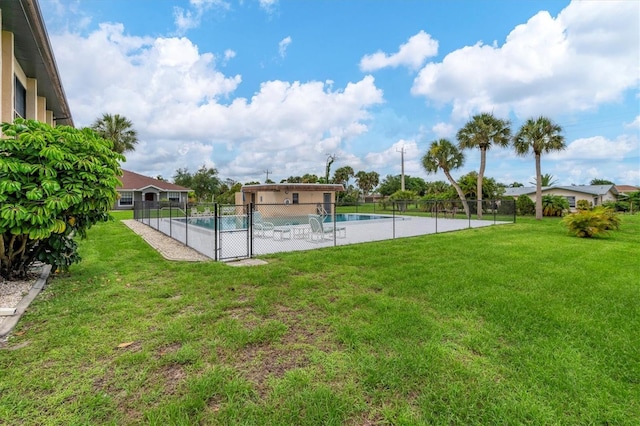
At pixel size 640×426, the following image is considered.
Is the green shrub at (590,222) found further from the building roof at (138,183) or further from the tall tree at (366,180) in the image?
the tall tree at (366,180)

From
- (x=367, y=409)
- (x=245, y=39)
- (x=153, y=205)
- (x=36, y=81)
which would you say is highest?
(x=245, y=39)

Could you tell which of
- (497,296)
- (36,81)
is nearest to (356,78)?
(36,81)

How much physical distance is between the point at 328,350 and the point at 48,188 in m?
4.31

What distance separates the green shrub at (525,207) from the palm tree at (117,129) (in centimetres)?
3397

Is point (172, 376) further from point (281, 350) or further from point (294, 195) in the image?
point (294, 195)

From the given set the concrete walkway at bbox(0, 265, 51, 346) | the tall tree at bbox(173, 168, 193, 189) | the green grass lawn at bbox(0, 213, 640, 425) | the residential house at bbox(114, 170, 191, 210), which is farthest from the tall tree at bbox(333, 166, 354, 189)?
the concrete walkway at bbox(0, 265, 51, 346)

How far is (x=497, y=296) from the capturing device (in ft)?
14.2

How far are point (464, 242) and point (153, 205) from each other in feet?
51.0

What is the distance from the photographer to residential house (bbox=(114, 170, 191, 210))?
31969 millimetres

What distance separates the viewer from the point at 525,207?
2584cm

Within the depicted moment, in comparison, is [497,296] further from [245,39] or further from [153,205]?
[153,205]

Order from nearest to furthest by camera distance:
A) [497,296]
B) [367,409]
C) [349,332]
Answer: [367,409], [349,332], [497,296]

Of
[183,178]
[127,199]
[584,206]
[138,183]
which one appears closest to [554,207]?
[584,206]

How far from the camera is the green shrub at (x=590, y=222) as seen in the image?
11008 millimetres
